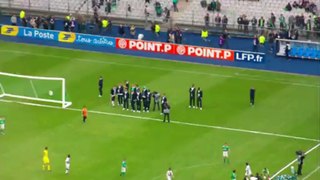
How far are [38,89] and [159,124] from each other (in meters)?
9.17

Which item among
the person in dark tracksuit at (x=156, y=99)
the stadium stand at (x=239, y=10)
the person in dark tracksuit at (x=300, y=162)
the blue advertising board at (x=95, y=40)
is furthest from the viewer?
the stadium stand at (x=239, y=10)

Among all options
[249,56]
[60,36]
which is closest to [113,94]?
[249,56]

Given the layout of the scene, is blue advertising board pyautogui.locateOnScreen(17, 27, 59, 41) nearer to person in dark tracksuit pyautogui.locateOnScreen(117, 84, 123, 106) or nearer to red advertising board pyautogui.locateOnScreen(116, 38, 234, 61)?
red advertising board pyautogui.locateOnScreen(116, 38, 234, 61)

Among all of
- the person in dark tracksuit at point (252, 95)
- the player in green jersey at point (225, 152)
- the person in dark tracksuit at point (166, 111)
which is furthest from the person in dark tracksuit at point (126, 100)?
the player in green jersey at point (225, 152)

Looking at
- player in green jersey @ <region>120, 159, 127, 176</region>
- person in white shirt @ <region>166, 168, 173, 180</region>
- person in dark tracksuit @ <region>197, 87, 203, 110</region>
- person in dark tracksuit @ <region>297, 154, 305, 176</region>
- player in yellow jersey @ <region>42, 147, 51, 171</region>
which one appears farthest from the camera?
person in dark tracksuit @ <region>197, 87, 203, 110</region>

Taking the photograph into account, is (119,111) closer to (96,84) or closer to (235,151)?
(96,84)

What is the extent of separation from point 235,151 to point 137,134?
21.6ft

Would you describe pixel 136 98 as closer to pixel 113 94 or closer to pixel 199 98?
pixel 113 94

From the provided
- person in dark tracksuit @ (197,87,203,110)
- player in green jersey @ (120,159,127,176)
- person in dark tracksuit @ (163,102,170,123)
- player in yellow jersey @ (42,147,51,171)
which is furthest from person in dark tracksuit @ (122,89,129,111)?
player in green jersey @ (120,159,127,176)

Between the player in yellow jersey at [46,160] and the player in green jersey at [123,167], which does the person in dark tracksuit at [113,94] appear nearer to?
the player in yellow jersey at [46,160]

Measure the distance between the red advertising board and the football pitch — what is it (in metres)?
1.19

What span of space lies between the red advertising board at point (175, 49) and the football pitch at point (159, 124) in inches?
46.9

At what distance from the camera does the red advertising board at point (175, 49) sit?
263ft

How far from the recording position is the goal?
2808 inches
